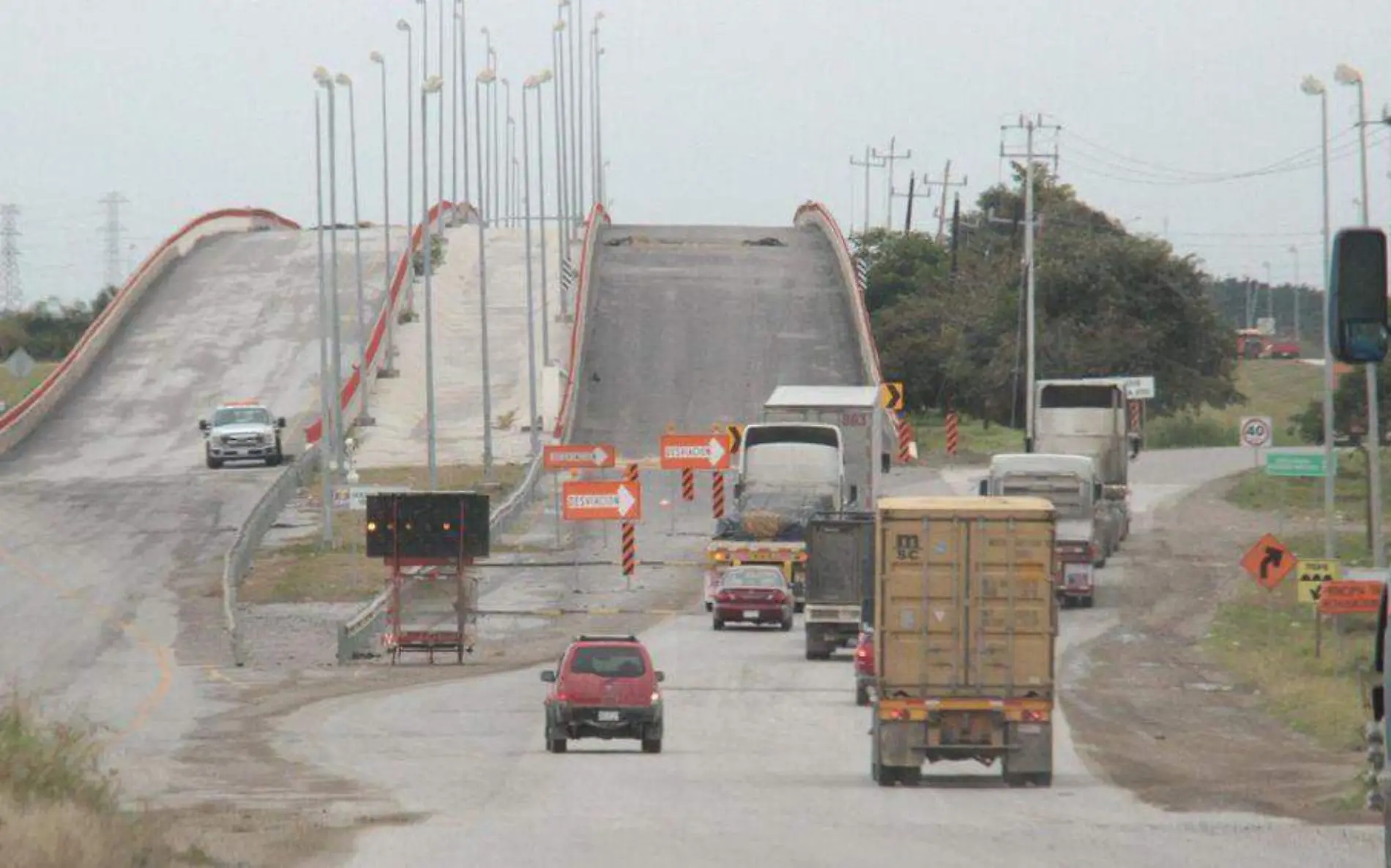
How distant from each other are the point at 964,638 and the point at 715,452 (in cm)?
3445

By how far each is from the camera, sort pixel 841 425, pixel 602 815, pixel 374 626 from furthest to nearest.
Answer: pixel 841 425 < pixel 374 626 < pixel 602 815

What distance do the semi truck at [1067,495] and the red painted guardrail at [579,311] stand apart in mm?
28216

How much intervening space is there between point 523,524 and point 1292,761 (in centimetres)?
4067

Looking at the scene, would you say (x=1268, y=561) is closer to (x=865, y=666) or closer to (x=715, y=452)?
(x=865, y=666)

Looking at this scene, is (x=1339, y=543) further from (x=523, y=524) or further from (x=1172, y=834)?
(x=1172, y=834)

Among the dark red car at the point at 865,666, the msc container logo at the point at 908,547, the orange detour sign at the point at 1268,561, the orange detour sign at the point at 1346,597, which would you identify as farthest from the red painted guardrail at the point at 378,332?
the msc container logo at the point at 908,547

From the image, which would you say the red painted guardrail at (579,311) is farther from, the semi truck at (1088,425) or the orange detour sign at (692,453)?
the orange detour sign at (692,453)

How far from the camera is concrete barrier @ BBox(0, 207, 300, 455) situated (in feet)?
276

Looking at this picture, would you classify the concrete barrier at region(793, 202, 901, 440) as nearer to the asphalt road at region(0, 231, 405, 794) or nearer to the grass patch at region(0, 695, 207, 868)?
the asphalt road at region(0, 231, 405, 794)

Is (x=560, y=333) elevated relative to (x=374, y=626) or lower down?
elevated

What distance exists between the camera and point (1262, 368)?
6265 inches

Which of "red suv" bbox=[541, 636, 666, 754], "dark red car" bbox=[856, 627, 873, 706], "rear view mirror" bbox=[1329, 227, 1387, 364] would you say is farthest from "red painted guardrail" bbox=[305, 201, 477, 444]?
"rear view mirror" bbox=[1329, 227, 1387, 364]

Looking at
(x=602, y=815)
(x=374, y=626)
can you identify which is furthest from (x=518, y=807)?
(x=374, y=626)

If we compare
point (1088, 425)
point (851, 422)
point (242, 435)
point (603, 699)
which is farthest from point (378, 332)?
point (603, 699)
